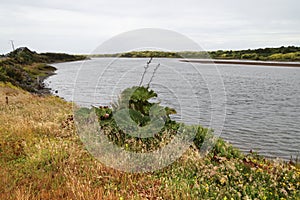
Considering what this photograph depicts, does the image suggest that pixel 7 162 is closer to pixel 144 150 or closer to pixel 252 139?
pixel 144 150

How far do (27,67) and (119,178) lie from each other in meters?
67.1

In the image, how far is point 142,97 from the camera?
9336 mm

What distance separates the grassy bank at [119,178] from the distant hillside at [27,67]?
27.3 metres

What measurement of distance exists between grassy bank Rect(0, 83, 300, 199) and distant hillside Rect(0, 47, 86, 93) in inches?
1074

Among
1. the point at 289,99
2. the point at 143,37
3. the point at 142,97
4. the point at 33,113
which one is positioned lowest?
the point at 289,99

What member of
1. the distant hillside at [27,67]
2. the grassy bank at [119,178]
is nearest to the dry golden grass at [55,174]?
the grassy bank at [119,178]

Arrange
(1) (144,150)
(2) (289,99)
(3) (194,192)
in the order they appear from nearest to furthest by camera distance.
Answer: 1. (3) (194,192)
2. (1) (144,150)
3. (2) (289,99)

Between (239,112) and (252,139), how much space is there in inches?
301

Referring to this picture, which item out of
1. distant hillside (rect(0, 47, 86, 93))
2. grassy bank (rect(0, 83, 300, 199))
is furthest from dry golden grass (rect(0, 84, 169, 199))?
distant hillside (rect(0, 47, 86, 93))

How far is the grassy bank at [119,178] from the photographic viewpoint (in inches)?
207

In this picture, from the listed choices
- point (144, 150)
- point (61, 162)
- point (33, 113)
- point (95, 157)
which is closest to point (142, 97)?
point (144, 150)

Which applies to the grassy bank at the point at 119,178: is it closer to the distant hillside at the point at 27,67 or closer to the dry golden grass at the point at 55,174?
the dry golden grass at the point at 55,174

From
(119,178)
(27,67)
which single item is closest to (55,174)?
(119,178)

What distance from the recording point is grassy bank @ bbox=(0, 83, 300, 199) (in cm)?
527
